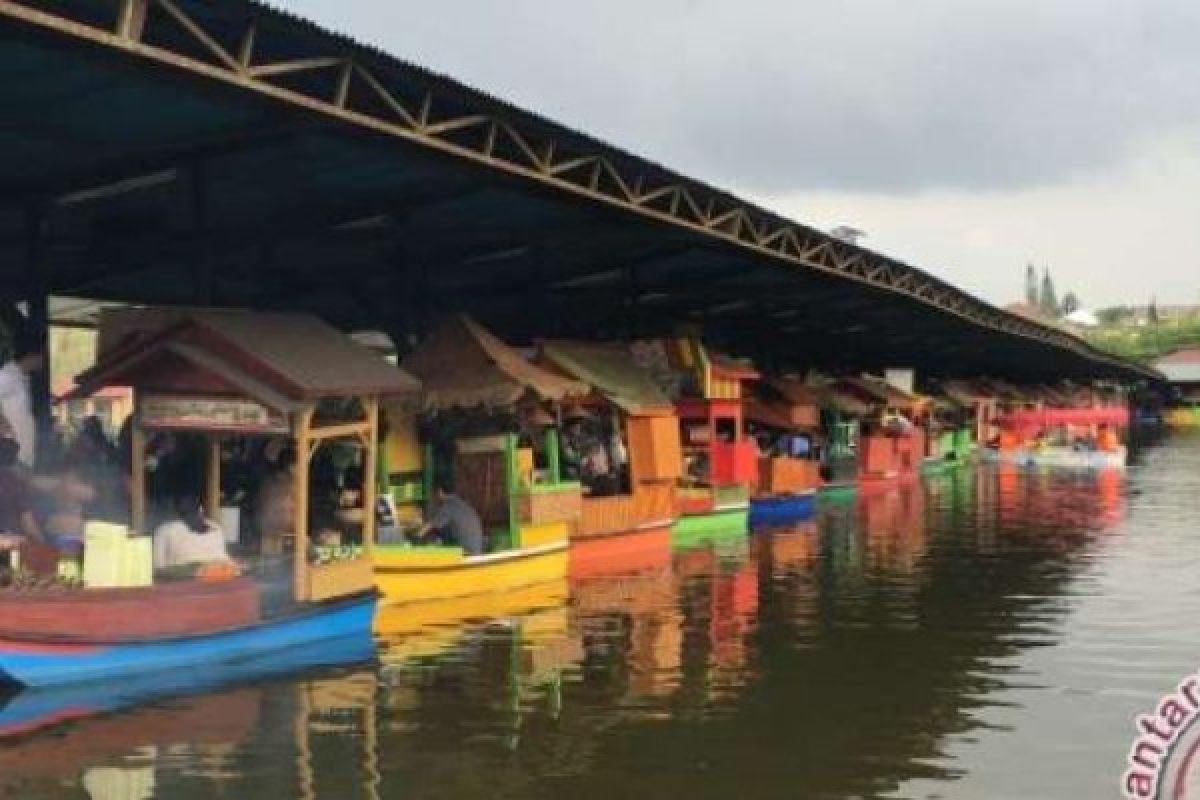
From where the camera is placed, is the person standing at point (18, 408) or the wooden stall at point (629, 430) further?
the wooden stall at point (629, 430)

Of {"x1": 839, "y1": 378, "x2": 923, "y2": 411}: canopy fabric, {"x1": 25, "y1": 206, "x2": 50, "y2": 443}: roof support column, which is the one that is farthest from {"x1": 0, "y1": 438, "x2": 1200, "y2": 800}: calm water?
{"x1": 839, "y1": 378, "x2": 923, "y2": 411}: canopy fabric

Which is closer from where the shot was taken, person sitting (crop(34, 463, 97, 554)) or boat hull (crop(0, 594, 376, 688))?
boat hull (crop(0, 594, 376, 688))

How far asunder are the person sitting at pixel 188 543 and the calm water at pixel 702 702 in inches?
62.0

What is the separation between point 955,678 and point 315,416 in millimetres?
6506

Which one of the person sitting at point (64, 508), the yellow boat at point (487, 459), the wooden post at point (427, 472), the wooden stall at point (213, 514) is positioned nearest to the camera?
the wooden stall at point (213, 514)

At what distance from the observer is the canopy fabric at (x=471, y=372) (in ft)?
56.2

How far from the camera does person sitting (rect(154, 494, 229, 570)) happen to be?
12.1 m

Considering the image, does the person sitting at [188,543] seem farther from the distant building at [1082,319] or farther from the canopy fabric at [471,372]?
the distant building at [1082,319]

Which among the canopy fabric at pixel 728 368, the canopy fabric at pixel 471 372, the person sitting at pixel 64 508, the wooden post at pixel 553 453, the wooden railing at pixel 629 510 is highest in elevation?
the canopy fabric at pixel 728 368

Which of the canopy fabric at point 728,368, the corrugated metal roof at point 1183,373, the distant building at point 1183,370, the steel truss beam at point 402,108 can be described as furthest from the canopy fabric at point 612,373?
the corrugated metal roof at point 1183,373

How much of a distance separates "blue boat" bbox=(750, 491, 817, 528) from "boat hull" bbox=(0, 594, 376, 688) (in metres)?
15.4

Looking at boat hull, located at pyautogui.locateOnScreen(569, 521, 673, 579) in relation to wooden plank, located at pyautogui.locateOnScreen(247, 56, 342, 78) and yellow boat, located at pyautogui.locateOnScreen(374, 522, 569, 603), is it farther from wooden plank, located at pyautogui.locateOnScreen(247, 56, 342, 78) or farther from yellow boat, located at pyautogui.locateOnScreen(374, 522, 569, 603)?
wooden plank, located at pyautogui.locateOnScreen(247, 56, 342, 78)

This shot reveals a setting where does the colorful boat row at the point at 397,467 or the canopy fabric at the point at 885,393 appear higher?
the canopy fabric at the point at 885,393

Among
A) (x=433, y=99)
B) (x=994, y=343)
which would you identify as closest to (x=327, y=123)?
(x=433, y=99)
